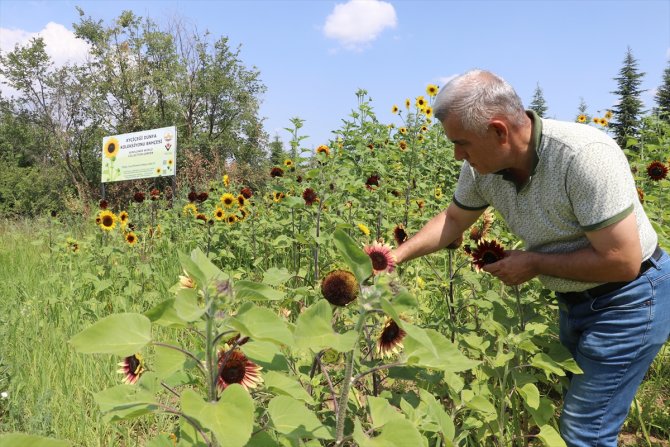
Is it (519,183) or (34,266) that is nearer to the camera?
(519,183)

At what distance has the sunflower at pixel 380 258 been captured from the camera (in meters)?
1.85

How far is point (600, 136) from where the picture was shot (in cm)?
183

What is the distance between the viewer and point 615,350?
1.90 metres

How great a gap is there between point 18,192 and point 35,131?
14.7ft

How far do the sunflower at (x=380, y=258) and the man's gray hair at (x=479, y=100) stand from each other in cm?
53

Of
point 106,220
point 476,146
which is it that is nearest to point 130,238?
point 106,220

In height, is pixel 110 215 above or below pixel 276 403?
above

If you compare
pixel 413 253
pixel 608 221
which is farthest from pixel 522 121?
pixel 413 253

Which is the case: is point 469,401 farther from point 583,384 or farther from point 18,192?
point 18,192

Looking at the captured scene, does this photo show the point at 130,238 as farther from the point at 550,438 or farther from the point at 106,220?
the point at 550,438

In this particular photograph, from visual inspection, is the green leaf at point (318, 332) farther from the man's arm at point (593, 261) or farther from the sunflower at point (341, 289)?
the man's arm at point (593, 261)

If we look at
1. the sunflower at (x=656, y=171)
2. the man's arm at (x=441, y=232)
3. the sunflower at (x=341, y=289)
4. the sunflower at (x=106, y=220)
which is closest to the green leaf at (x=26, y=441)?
the sunflower at (x=341, y=289)

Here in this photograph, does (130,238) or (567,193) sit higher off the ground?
(567,193)

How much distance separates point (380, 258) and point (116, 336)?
3.54ft
